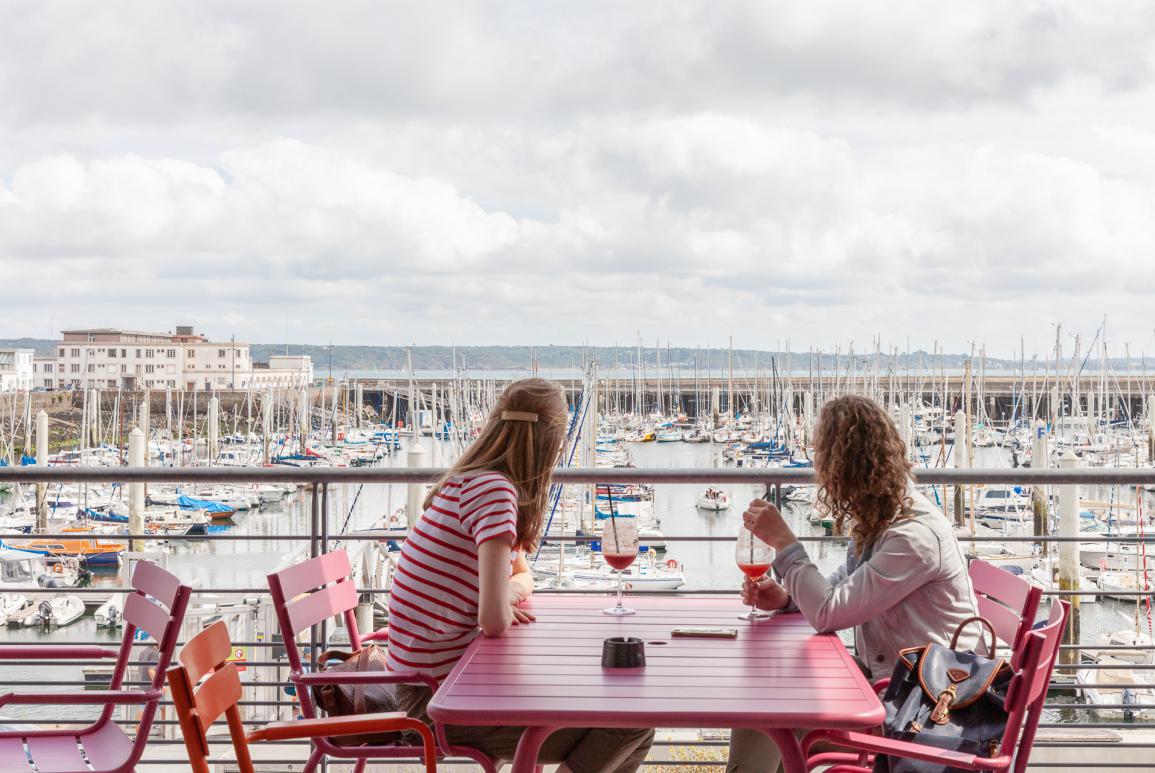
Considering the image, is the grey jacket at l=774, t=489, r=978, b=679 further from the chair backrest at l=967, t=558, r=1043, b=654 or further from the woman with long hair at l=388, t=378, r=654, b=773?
the woman with long hair at l=388, t=378, r=654, b=773

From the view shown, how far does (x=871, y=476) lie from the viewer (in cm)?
276

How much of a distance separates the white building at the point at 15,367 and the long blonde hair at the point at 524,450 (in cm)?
6112

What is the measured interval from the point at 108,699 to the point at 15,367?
65.4 m

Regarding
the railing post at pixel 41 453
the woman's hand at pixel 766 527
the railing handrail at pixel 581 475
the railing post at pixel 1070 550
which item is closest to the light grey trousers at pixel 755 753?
the woman's hand at pixel 766 527

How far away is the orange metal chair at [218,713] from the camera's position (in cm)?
174

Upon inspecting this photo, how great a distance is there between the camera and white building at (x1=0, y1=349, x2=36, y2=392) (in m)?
57.4

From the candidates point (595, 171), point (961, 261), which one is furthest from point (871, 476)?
point (961, 261)

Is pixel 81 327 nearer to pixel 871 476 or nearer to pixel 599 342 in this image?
pixel 599 342

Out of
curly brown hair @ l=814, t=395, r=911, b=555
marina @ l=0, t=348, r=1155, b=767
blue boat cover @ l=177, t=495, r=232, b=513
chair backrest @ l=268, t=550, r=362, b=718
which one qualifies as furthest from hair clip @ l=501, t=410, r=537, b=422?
blue boat cover @ l=177, t=495, r=232, b=513

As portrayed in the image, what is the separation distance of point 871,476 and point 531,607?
40.2 inches

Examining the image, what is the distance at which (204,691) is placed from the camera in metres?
1.83

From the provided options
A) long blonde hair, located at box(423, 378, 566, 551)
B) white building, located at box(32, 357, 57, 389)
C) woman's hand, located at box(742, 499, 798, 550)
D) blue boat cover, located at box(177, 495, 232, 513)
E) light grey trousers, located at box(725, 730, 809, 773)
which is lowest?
blue boat cover, located at box(177, 495, 232, 513)

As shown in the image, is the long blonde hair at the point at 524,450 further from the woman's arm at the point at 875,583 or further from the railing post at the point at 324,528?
the railing post at the point at 324,528

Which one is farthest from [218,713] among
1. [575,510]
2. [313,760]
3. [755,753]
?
[575,510]
